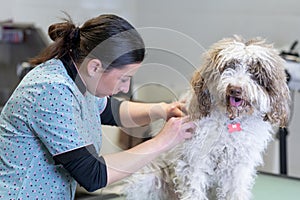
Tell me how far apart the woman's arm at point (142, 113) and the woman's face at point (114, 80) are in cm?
26

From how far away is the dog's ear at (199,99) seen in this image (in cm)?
146

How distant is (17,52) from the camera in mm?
3359

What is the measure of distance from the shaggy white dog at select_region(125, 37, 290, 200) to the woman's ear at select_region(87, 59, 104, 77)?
282 millimetres

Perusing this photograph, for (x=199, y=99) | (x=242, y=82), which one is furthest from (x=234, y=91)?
(x=199, y=99)

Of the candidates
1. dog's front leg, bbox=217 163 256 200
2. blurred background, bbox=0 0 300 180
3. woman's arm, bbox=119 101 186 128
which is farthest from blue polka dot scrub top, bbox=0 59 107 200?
blurred background, bbox=0 0 300 180

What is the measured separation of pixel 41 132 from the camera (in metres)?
1.37

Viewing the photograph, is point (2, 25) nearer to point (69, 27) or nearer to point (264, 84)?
point (69, 27)

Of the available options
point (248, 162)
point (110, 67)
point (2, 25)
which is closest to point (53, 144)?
point (110, 67)

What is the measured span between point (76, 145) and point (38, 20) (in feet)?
7.84

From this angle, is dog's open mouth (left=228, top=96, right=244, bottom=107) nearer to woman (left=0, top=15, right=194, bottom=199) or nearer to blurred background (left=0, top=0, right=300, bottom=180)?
woman (left=0, top=15, right=194, bottom=199)

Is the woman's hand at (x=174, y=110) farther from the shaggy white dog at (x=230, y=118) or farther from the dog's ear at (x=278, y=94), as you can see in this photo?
the dog's ear at (x=278, y=94)

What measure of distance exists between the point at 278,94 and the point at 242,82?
5.1 inches

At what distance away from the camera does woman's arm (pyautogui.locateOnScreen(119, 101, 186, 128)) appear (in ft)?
5.55

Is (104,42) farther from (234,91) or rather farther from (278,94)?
(278,94)
